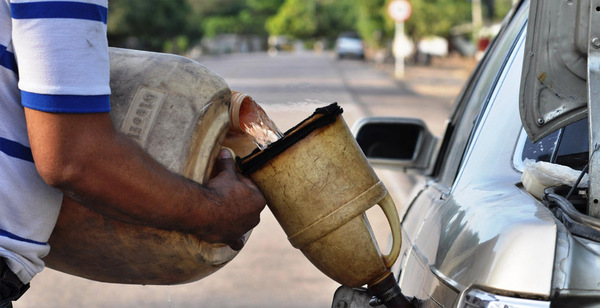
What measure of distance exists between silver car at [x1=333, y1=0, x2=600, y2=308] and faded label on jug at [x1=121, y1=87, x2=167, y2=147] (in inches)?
23.3

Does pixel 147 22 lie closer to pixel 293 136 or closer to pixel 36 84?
pixel 293 136

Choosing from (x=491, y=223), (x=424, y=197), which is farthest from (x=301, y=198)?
(x=424, y=197)

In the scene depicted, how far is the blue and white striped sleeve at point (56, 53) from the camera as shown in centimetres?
167

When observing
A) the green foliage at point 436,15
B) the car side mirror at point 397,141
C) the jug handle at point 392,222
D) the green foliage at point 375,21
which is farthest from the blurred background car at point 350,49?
the jug handle at point 392,222

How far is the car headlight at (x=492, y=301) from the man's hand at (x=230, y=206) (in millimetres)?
548

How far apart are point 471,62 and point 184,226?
1466 inches

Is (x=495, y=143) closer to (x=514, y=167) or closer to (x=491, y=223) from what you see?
(x=514, y=167)

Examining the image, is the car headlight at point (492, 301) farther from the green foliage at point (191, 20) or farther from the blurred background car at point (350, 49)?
the blurred background car at point (350, 49)

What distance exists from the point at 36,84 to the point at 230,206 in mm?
488

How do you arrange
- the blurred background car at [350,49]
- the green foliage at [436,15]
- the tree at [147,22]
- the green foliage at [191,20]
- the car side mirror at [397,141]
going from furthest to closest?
the blurred background car at [350,49] → the tree at [147,22] → the green foliage at [191,20] → the green foliage at [436,15] → the car side mirror at [397,141]

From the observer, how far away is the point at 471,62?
125 ft

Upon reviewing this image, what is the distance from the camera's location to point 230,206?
1.93 metres

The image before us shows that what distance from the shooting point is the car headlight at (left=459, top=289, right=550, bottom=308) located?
1.50m

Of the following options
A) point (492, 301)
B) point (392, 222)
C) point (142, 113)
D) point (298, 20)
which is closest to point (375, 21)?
point (392, 222)
